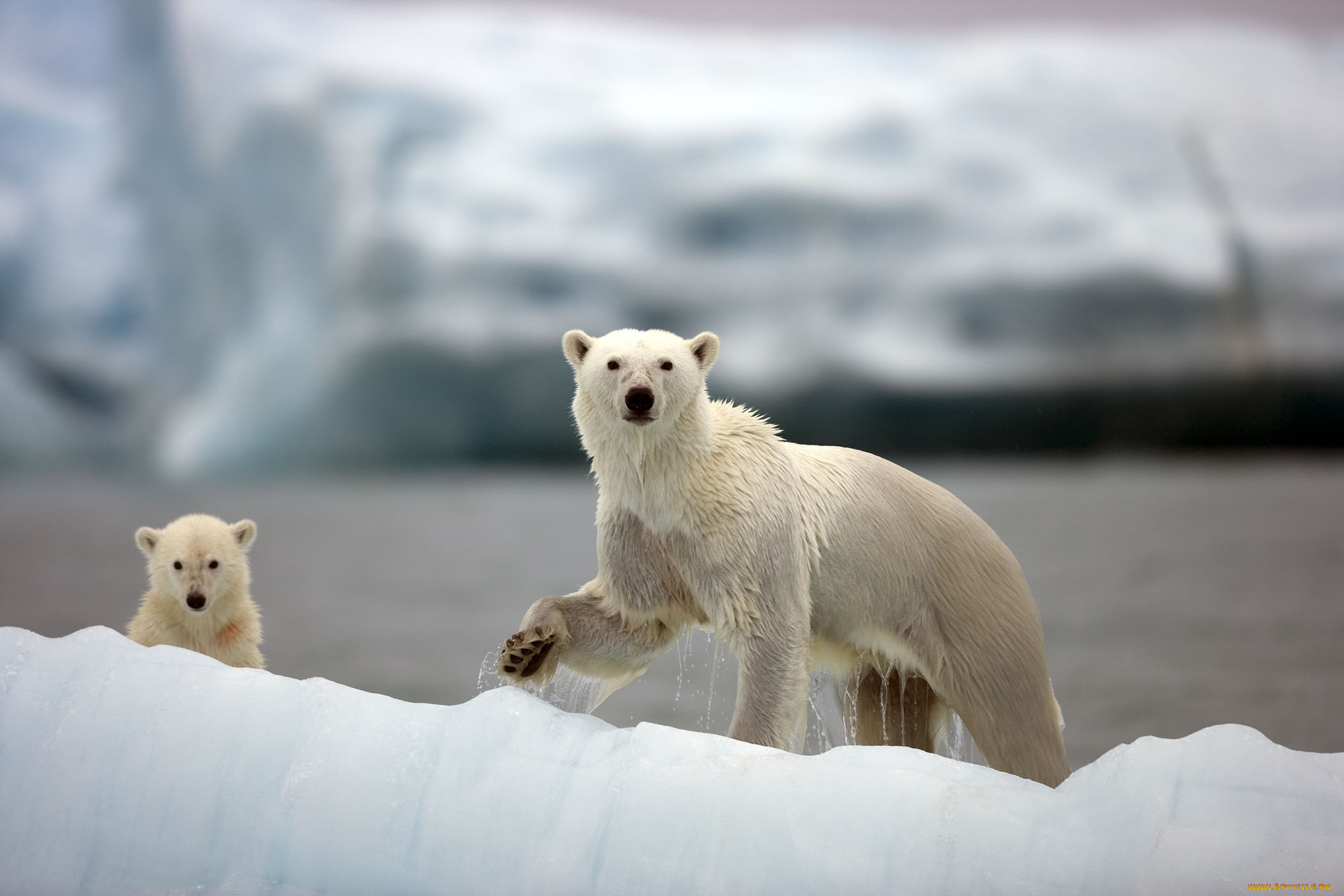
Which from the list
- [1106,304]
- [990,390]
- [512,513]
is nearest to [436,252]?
[512,513]

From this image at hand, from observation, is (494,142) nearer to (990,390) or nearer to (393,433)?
(393,433)

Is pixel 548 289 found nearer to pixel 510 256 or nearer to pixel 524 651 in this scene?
pixel 510 256

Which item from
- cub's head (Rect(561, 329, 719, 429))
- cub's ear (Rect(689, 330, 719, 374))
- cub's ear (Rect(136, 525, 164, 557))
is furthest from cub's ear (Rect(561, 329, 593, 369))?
cub's ear (Rect(136, 525, 164, 557))

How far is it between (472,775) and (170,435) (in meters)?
16.3

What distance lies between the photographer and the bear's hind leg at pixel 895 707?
2.73 m

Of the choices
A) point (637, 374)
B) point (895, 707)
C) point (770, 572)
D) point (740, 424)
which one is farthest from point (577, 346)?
point (895, 707)

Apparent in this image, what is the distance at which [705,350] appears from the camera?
2459mm

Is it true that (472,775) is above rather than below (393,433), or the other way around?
below

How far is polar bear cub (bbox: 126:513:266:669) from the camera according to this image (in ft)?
8.63

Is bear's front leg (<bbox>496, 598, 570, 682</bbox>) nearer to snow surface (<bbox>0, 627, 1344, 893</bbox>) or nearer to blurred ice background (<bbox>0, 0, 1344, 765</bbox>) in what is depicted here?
snow surface (<bbox>0, 627, 1344, 893</bbox>)

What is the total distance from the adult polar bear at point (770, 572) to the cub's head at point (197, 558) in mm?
835

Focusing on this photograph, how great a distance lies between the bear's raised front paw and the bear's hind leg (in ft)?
2.75

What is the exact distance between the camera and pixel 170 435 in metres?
16.9

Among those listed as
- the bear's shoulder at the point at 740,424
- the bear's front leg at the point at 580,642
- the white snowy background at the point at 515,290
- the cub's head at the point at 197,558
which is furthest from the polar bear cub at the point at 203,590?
the white snowy background at the point at 515,290
